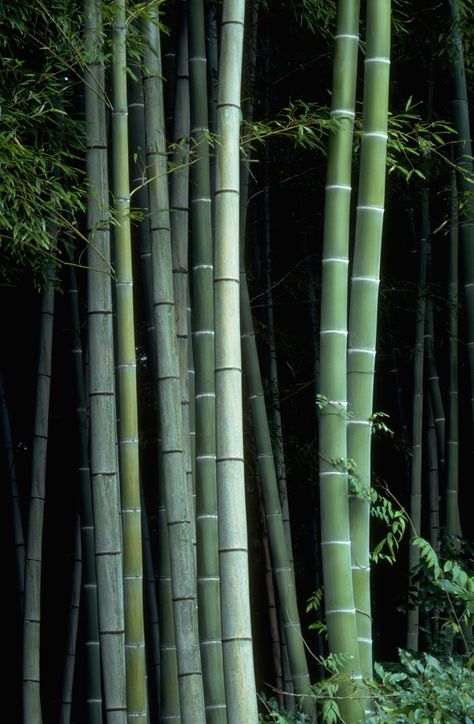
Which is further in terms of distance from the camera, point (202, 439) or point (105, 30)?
point (105, 30)

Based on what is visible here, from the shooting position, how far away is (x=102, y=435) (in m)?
3.46

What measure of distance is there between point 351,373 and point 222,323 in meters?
0.60

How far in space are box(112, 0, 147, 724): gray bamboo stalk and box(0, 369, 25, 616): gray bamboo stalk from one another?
2.40 meters

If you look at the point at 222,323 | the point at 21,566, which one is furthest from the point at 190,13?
the point at 21,566

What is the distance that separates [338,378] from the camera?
10.7ft

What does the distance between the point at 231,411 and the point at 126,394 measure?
2.28 feet

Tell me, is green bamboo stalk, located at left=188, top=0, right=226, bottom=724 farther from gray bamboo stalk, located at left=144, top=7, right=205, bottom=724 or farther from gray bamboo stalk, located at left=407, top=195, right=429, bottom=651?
gray bamboo stalk, located at left=407, top=195, right=429, bottom=651

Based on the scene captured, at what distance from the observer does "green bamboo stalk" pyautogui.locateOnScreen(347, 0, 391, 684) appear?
3.27 m

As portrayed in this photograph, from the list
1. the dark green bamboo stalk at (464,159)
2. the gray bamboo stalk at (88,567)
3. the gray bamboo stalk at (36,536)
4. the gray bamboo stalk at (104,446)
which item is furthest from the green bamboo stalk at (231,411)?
the gray bamboo stalk at (88,567)

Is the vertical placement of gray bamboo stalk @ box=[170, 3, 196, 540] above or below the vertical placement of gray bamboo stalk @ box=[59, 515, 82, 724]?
above

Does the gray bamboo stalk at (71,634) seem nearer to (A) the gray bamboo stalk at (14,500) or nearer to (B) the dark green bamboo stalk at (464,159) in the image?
(A) the gray bamboo stalk at (14,500)

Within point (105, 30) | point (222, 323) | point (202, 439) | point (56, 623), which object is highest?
point (105, 30)

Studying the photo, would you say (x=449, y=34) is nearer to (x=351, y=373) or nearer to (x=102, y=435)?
(x=351, y=373)

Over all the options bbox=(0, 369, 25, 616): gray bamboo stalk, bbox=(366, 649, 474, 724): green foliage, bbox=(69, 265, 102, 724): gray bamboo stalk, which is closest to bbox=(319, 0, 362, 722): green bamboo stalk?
bbox=(366, 649, 474, 724): green foliage
